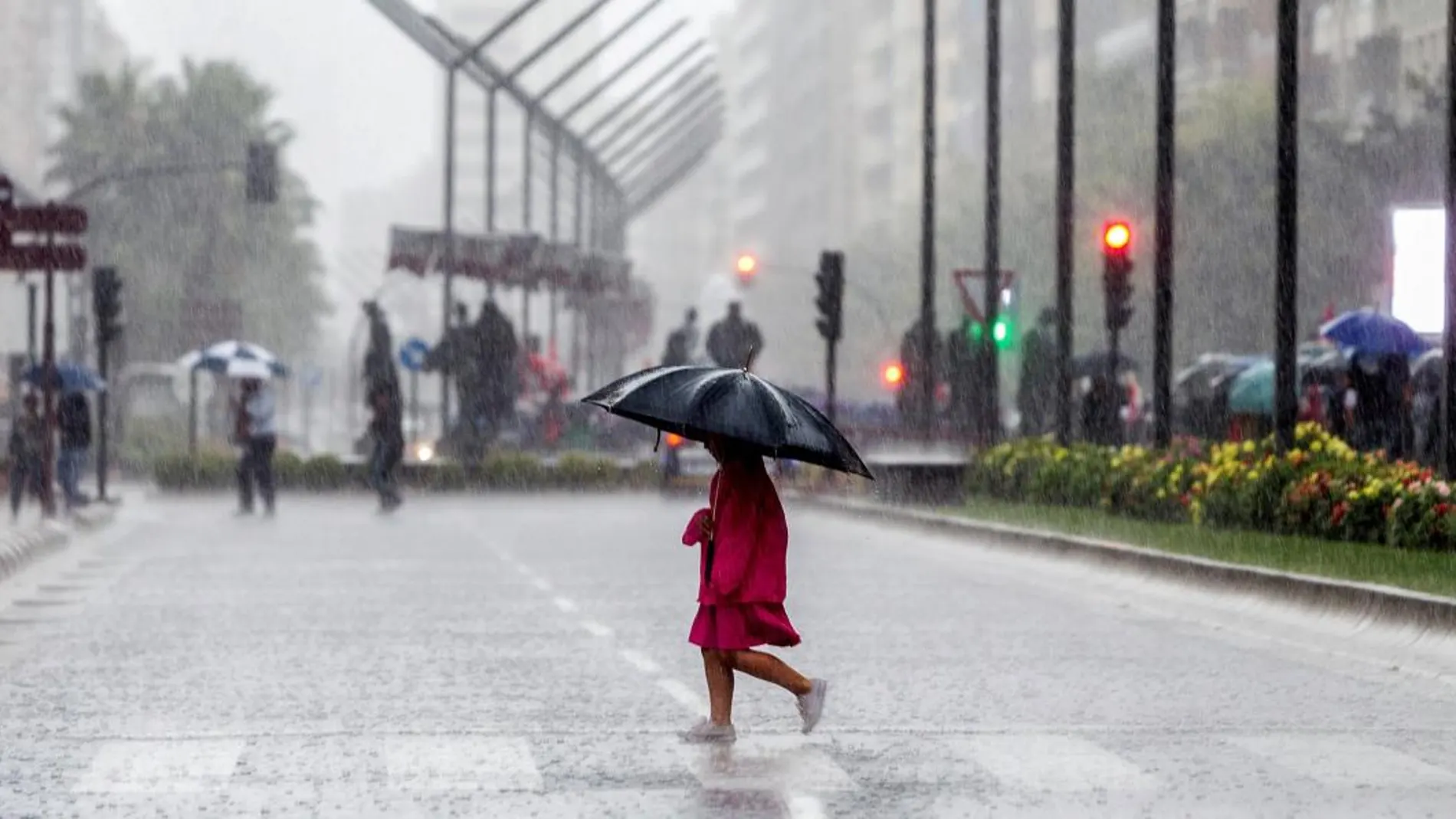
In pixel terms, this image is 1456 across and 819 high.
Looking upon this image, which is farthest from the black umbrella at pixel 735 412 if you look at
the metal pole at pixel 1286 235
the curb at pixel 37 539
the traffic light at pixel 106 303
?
the traffic light at pixel 106 303

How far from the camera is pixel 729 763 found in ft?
40.0

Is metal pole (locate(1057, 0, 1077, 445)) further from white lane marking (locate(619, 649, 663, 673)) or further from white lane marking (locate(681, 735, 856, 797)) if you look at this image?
white lane marking (locate(681, 735, 856, 797))

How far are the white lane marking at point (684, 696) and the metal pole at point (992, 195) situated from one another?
26382mm

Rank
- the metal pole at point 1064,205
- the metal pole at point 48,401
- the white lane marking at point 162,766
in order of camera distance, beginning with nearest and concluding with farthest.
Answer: the white lane marking at point 162,766, the metal pole at point 48,401, the metal pole at point 1064,205

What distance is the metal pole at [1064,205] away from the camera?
38.4 metres

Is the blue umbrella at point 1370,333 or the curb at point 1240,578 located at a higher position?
the blue umbrella at point 1370,333

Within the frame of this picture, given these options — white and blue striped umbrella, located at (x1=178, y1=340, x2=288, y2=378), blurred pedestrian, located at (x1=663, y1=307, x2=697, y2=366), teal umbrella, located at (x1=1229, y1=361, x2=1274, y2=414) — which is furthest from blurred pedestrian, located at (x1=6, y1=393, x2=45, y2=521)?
teal umbrella, located at (x1=1229, y1=361, x2=1274, y2=414)

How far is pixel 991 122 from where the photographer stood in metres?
43.2

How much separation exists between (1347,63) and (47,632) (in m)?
77.1

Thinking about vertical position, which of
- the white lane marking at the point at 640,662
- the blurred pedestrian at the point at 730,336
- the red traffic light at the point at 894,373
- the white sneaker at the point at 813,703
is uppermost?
the blurred pedestrian at the point at 730,336

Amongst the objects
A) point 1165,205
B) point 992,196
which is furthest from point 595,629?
point 992,196

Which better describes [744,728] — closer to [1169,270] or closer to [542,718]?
[542,718]

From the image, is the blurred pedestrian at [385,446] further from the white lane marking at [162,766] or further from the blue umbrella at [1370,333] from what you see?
the white lane marking at [162,766]

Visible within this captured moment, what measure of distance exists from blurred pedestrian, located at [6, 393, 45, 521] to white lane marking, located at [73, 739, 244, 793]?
26.4 m
